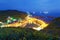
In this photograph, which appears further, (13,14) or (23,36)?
(13,14)

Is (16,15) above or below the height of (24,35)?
above

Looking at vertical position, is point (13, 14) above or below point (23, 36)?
above

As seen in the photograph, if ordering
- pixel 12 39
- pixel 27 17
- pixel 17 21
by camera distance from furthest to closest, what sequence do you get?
pixel 27 17
pixel 17 21
pixel 12 39

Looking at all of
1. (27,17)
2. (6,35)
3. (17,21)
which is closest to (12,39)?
(6,35)

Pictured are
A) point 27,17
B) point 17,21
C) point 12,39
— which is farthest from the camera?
point 27,17

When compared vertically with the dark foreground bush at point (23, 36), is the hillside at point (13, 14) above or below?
above

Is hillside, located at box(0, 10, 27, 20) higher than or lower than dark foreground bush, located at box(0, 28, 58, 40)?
higher

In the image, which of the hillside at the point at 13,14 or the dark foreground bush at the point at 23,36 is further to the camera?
the hillside at the point at 13,14

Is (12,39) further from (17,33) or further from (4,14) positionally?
(4,14)

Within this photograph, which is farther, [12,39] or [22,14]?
[22,14]

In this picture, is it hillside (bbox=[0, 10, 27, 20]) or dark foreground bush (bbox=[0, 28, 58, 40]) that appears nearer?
dark foreground bush (bbox=[0, 28, 58, 40])

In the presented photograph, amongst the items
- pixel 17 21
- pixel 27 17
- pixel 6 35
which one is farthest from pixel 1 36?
pixel 27 17
